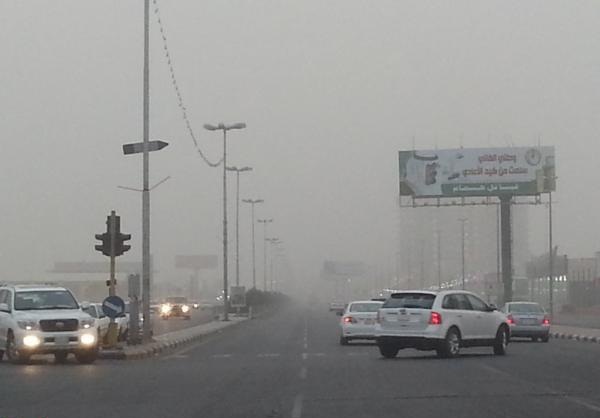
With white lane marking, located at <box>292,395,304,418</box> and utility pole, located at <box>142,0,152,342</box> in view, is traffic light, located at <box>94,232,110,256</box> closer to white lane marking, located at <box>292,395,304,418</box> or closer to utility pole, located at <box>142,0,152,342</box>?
utility pole, located at <box>142,0,152,342</box>

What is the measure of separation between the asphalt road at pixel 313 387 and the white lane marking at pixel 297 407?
1cm

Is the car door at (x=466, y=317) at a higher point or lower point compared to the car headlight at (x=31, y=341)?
higher

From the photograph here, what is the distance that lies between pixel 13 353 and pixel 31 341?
3.45 feet

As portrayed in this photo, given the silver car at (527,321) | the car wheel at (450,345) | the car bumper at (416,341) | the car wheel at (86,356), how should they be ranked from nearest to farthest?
the car bumper at (416,341) < the car wheel at (450,345) < the car wheel at (86,356) < the silver car at (527,321)

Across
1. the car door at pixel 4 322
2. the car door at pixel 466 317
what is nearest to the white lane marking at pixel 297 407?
the car door at pixel 466 317

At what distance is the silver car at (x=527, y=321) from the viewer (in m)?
42.8

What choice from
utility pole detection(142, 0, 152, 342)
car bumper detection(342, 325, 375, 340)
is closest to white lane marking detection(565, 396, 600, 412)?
car bumper detection(342, 325, 375, 340)

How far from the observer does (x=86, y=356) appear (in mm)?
31281

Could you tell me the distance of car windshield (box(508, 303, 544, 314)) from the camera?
43.0 metres

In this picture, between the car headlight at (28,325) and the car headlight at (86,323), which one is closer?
the car headlight at (28,325)

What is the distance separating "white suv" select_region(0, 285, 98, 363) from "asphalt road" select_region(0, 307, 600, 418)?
869mm

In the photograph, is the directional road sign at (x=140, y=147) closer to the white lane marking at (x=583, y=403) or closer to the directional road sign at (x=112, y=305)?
the directional road sign at (x=112, y=305)

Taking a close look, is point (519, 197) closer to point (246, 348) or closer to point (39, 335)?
point (246, 348)

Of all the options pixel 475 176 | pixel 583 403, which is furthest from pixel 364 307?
pixel 475 176
